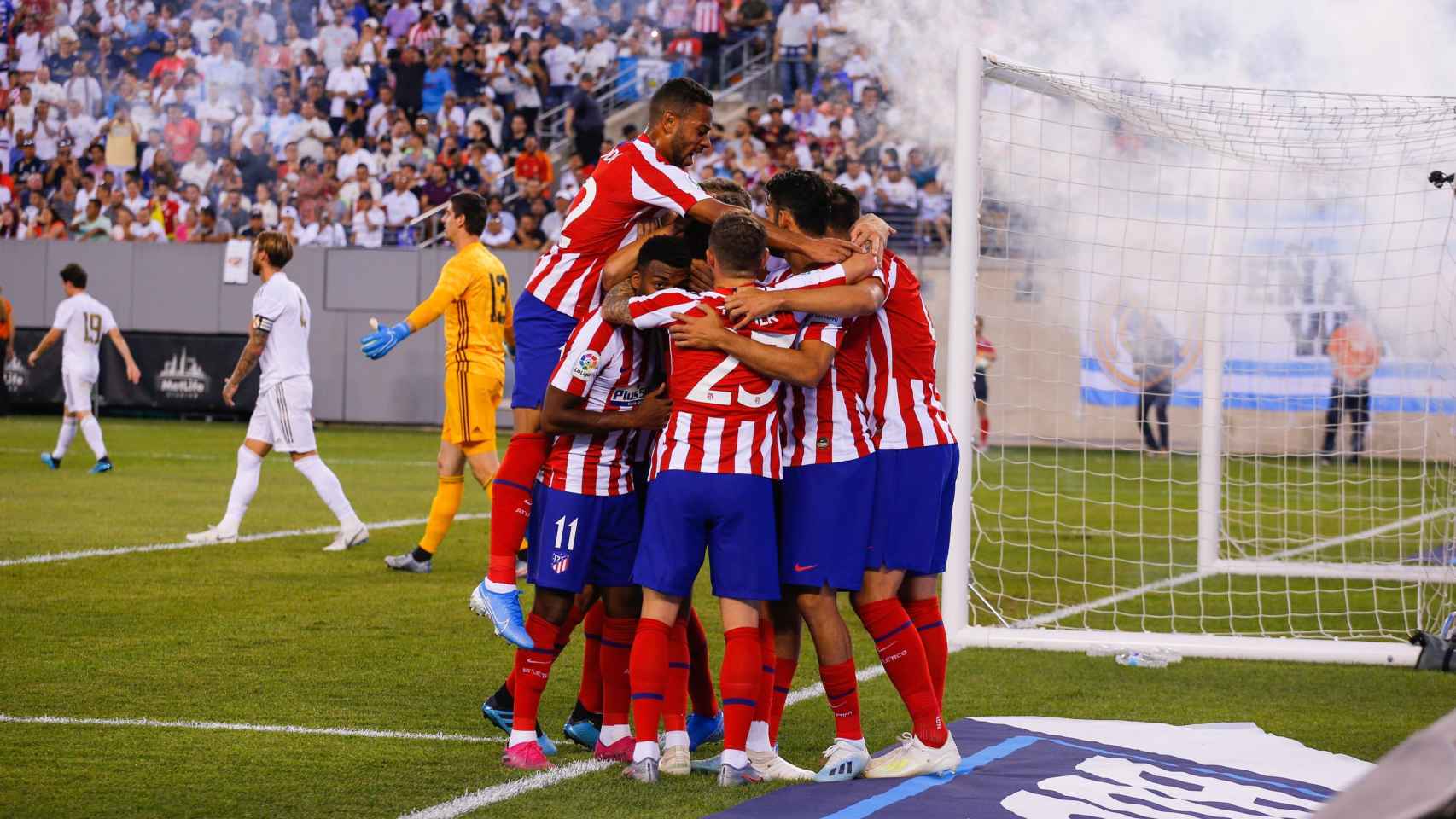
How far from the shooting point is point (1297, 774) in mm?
5137

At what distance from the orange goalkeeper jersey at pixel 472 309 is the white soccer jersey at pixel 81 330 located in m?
8.02

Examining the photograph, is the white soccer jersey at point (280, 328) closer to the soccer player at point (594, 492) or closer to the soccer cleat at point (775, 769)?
the soccer player at point (594, 492)

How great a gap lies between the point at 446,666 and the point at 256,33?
23.1 meters

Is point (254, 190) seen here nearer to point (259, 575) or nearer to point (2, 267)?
point (2, 267)

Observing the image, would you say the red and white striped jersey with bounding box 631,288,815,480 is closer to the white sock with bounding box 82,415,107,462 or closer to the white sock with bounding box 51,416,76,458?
the white sock with bounding box 82,415,107,462

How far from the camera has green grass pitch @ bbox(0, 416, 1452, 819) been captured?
15.0ft

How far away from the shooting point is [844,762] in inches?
190

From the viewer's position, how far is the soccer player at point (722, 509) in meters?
4.71

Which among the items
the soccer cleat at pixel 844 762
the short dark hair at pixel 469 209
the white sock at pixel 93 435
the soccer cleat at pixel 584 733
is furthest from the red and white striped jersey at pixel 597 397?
the white sock at pixel 93 435

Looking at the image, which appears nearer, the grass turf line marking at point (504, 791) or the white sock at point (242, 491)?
the grass turf line marking at point (504, 791)

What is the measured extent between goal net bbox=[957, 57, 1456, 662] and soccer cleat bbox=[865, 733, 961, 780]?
279 centimetres

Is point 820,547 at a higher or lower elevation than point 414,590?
higher

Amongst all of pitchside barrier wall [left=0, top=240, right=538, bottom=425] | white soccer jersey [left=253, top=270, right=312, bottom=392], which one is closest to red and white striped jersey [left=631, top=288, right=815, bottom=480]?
white soccer jersey [left=253, top=270, right=312, bottom=392]

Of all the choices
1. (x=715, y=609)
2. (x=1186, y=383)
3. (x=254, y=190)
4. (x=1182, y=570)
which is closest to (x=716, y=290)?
(x=715, y=609)
